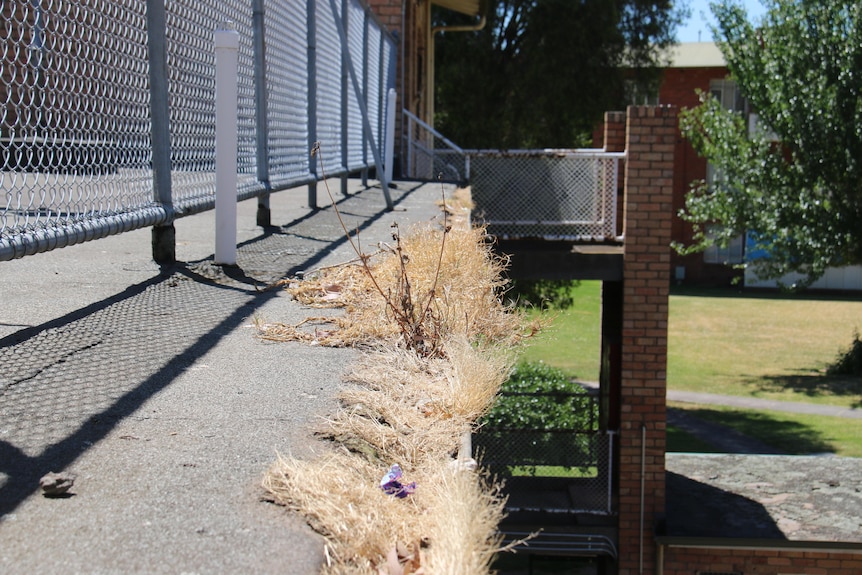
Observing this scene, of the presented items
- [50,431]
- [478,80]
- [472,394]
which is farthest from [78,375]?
[478,80]

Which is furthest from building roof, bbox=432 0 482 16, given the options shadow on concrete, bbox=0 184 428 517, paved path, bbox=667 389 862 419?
shadow on concrete, bbox=0 184 428 517

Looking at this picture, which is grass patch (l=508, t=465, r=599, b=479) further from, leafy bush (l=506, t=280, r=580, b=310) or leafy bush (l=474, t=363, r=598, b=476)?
leafy bush (l=506, t=280, r=580, b=310)

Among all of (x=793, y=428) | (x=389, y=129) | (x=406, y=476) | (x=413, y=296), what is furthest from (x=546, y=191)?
(x=406, y=476)

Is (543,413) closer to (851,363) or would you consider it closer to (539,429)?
(539,429)

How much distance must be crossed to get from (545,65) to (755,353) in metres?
10.3

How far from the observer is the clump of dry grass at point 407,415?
216cm

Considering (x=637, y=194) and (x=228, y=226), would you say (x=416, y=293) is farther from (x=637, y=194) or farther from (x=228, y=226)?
(x=637, y=194)

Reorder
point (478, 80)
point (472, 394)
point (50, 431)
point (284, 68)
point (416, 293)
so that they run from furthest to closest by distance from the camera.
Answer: point (478, 80) → point (284, 68) → point (416, 293) → point (472, 394) → point (50, 431)

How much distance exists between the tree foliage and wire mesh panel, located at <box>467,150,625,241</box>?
936 centimetres

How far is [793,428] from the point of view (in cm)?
2005

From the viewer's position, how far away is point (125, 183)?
16.9 feet

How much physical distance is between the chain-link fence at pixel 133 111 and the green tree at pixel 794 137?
1346cm

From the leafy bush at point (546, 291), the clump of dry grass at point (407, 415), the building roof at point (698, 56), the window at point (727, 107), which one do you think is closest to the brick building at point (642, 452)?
the clump of dry grass at point (407, 415)

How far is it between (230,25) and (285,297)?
265 cm
